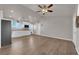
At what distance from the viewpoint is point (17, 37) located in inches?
322

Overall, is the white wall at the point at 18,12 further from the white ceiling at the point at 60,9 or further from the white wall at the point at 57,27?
the white wall at the point at 57,27

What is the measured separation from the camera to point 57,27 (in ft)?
31.1

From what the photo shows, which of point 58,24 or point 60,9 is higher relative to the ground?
point 60,9

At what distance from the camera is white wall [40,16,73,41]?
8730 millimetres

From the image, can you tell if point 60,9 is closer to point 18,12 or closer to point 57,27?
point 57,27

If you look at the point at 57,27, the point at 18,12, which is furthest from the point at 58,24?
the point at 18,12

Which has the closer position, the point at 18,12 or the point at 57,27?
the point at 18,12

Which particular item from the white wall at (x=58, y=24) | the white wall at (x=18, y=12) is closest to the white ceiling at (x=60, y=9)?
the white wall at (x=58, y=24)

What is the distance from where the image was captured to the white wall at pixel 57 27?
28.6 feet

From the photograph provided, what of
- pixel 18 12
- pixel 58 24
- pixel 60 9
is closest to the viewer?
pixel 18 12
